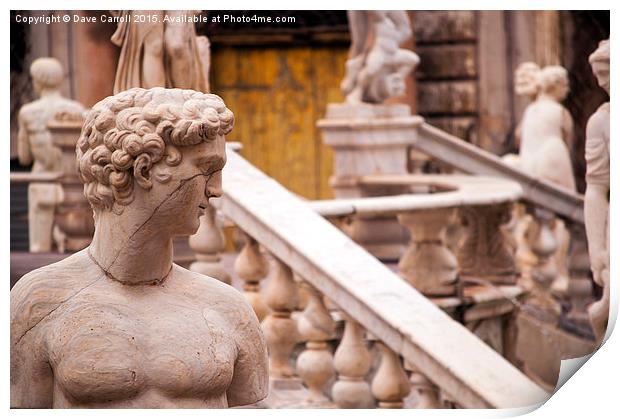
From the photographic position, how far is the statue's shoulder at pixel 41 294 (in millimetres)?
4055

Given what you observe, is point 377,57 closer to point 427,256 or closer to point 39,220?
point 427,256

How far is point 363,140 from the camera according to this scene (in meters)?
9.76

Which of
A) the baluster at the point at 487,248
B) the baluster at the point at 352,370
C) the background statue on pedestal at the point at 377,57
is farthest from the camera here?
A: the background statue on pedestal at the point at 377,57

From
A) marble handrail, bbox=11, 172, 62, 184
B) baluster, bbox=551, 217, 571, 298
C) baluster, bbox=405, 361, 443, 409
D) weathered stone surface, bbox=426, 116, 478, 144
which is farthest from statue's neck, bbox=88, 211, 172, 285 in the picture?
weathered stone surface, bbox=426, 116, 478, 144

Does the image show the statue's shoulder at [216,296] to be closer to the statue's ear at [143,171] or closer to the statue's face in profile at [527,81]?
the statue's ear at [143,171]

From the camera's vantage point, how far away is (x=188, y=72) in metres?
5.66

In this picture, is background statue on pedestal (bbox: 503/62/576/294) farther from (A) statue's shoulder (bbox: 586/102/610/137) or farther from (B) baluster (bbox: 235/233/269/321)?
(B) baluster (bbox: 235/233/269/321)

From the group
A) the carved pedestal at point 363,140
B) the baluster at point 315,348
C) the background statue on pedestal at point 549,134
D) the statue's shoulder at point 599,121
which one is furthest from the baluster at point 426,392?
the carved pedestal at point 363,140

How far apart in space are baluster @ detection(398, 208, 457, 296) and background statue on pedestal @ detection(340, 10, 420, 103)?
239 cm

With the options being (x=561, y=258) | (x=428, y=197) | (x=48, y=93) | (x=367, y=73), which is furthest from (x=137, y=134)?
(x=367, y=73)

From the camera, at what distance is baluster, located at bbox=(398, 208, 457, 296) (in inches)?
289

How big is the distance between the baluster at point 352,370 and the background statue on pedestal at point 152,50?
3.79ft

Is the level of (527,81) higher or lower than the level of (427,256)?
higher

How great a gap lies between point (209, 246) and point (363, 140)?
3577 millimetres
